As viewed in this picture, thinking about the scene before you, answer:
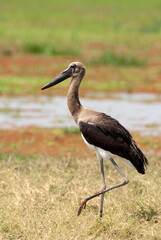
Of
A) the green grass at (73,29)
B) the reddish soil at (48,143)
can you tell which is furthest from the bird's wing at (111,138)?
the green grass at (73,29)

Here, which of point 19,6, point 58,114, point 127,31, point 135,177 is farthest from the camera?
point 19,6

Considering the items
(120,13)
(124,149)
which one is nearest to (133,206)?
(124,149)

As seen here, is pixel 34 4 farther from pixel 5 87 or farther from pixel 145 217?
pixel 145 217

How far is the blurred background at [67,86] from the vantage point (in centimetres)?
911

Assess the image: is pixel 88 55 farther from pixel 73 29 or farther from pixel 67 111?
pixel 73 29

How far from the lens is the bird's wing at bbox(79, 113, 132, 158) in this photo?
552cm

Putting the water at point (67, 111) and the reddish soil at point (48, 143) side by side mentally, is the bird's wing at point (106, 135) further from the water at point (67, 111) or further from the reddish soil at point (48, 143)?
the water at point (67, 111)

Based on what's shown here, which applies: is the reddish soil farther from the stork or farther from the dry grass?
the stork

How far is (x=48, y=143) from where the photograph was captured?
9.12 m

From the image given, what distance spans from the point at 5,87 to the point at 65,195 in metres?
8.41

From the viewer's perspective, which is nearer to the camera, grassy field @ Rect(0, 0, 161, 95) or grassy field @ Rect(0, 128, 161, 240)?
grassy field @ Rect(0, 128, 161, 240)

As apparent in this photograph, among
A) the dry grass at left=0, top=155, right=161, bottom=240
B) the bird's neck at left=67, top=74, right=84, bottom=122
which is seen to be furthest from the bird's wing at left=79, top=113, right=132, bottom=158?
the dry grass at left=0, top=155, right=161, bottom=240

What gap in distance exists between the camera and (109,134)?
5609 mm

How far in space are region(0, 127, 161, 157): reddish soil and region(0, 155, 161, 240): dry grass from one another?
0.81 meters
